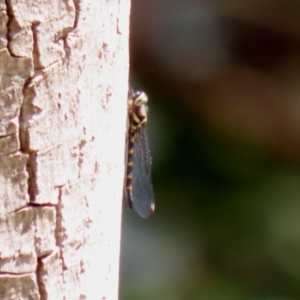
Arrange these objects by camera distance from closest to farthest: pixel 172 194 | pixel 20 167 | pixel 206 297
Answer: pixel 20 167 → pixel 206 297 → pixel 172 194

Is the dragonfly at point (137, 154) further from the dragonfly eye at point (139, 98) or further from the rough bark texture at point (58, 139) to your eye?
the rough bark texture at point (58, 139)

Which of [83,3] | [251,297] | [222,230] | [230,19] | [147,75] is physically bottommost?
[251,297]

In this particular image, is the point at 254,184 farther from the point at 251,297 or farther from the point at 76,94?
the point at 76,94

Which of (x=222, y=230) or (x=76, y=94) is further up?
(x=76, y=94)

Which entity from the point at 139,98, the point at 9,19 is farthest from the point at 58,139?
the point at 139,98

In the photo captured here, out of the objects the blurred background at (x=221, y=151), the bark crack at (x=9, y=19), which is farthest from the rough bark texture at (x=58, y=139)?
the blurred background at (x=221, y=151)

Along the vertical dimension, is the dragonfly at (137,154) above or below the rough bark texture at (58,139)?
below

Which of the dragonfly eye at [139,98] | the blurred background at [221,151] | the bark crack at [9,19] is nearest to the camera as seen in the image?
the bark crack at [9,19]

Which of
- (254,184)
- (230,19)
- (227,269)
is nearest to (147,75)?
(230,19)
